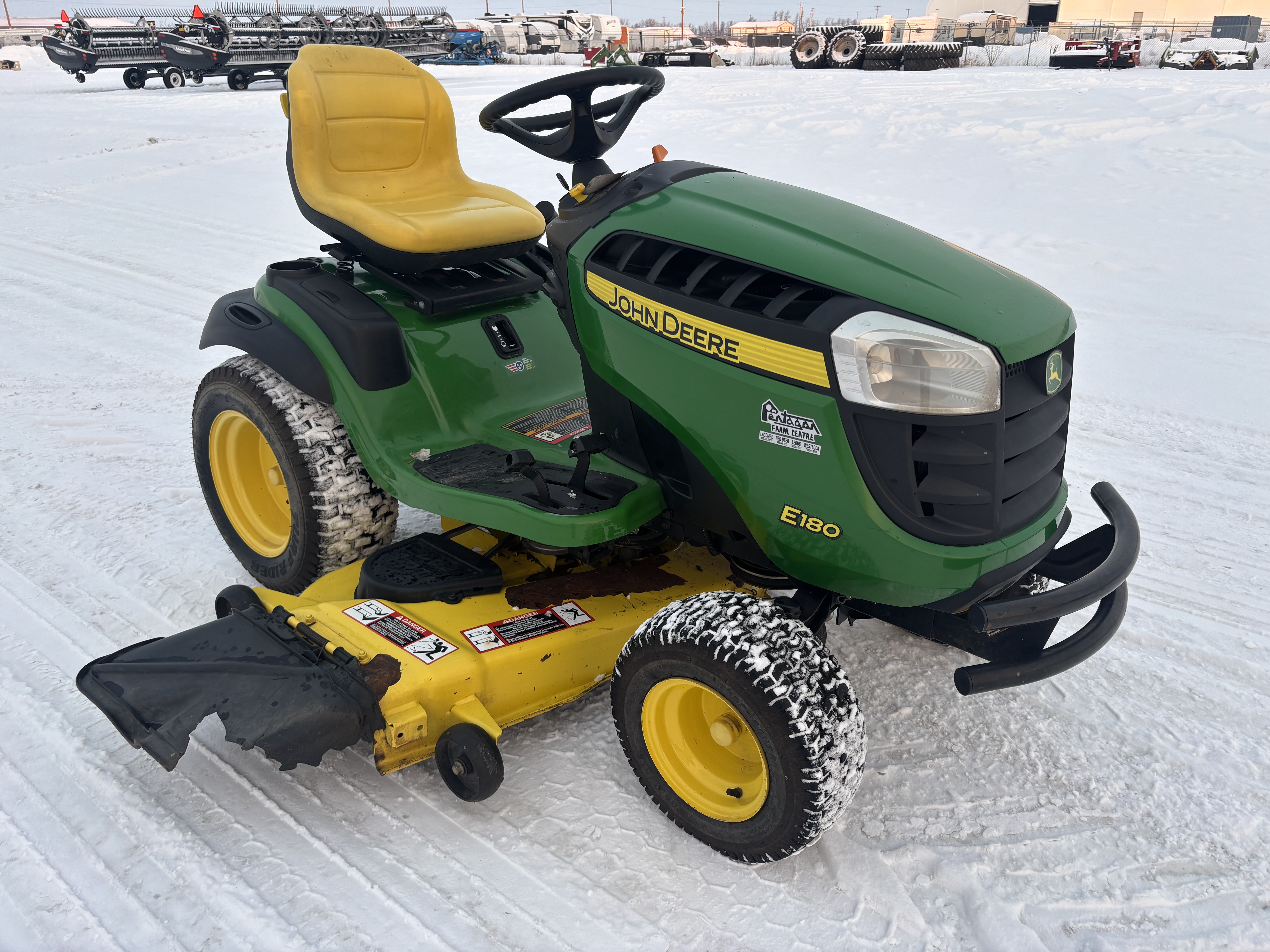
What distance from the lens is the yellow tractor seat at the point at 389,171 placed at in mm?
2916

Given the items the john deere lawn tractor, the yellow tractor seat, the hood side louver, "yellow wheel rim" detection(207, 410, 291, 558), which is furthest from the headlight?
"yellow wheel rim" detection(207, 410, 291, 558)

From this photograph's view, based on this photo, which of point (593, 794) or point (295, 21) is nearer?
point (593, 794)

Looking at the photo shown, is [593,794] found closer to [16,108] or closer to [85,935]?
[85,935]

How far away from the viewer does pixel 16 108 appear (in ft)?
49.4

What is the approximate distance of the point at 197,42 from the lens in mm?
18453

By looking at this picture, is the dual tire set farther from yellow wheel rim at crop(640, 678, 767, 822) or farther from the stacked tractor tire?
the stacked tractor tire

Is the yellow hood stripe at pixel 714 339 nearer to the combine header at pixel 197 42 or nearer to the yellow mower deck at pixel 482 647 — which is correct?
the yellow mower deck at pixel 482 647

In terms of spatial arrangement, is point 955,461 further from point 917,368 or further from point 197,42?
point 197,42

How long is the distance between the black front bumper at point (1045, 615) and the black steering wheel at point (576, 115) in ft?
4.48

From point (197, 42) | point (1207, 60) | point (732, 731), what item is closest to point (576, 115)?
point (732, 731)

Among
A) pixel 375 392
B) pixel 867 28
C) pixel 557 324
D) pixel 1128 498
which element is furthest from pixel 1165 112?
pixel 867 28

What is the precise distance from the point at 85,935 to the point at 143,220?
7.48 meters

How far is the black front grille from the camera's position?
183 cm

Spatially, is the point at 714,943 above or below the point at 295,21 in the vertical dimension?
below
